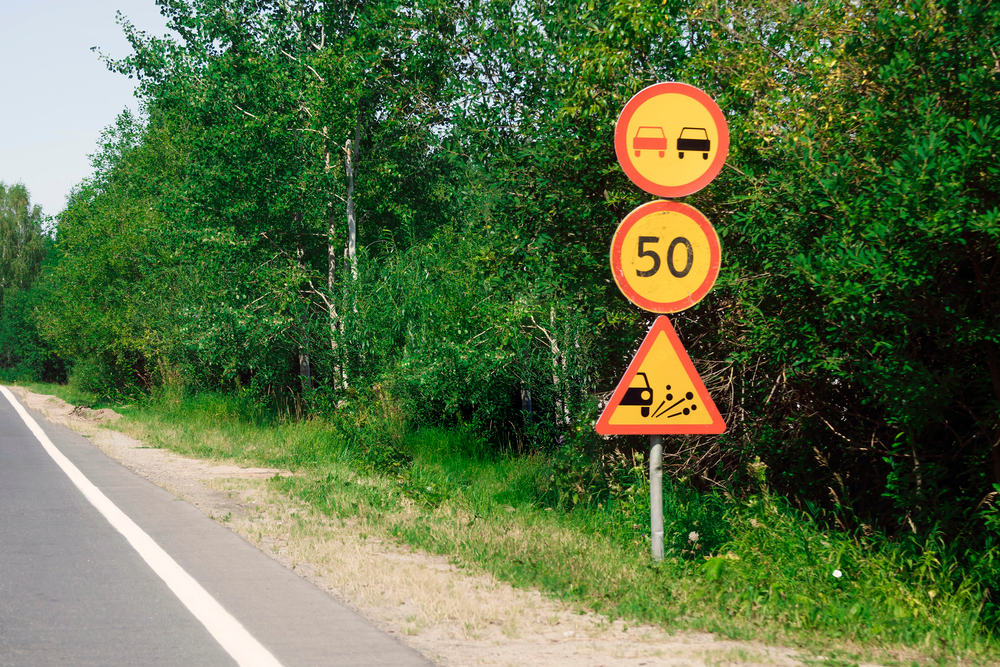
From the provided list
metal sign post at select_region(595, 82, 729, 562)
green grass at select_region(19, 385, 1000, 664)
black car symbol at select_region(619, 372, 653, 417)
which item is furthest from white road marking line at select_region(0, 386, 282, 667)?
black car symbol at select_region(619, 372, 653, 417)

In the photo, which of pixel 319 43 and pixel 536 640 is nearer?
pixel 536 640

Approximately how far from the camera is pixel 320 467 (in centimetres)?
1222

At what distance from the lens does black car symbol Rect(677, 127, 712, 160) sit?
19.7ft

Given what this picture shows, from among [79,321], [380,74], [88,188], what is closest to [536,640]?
[380,74]

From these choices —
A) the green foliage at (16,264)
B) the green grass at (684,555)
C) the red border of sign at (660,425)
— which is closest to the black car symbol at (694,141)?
the red border of sign at (660,425)

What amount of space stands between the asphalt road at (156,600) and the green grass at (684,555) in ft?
4.70

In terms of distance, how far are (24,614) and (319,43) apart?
15166 mm

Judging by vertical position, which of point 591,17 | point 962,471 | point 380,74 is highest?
point 380,74

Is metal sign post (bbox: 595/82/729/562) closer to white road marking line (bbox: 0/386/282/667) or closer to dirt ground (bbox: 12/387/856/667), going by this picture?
dirt ground (bbox: 12/387/856/667)

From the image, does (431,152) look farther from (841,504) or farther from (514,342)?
(841,504)

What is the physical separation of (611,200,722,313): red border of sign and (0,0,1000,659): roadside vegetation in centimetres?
56

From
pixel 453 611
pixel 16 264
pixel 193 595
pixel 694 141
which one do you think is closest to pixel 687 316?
pixel 694 141

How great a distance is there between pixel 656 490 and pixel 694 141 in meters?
2.31

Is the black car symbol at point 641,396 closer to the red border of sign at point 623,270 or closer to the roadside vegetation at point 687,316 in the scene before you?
the red border of sign at point 623,270
